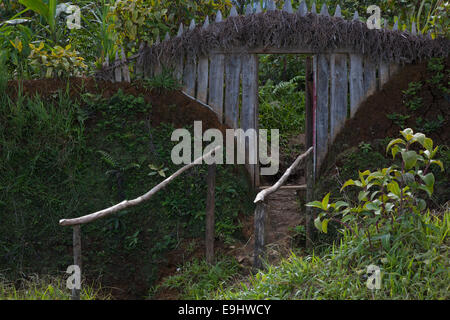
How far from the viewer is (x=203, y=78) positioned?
23.2ft

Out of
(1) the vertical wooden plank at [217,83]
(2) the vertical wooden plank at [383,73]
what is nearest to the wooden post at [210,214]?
(1) the vertical wooden plank at [217,83]

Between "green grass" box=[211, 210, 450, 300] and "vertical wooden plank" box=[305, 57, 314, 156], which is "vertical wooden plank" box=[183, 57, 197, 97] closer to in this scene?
"vertical wooden plank" box=[305, 57, 314, 156]

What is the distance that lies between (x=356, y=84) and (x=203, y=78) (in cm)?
223

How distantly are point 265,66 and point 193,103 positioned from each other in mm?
5279

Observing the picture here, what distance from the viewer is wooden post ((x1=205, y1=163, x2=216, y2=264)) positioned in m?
5.95

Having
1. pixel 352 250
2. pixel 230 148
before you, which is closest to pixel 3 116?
pixel 230 148

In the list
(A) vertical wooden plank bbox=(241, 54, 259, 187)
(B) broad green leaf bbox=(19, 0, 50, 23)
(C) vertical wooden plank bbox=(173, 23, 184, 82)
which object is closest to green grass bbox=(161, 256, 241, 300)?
(A) vertical wooden plank bbox=(241, 54, 259, 187)

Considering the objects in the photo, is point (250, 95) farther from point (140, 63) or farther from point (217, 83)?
point (140, 63)

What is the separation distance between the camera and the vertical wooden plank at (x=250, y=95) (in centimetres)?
702

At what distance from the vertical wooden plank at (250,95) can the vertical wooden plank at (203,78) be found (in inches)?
21.0

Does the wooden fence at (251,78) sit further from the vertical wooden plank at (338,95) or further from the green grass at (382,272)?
the green grass at (382,272)
